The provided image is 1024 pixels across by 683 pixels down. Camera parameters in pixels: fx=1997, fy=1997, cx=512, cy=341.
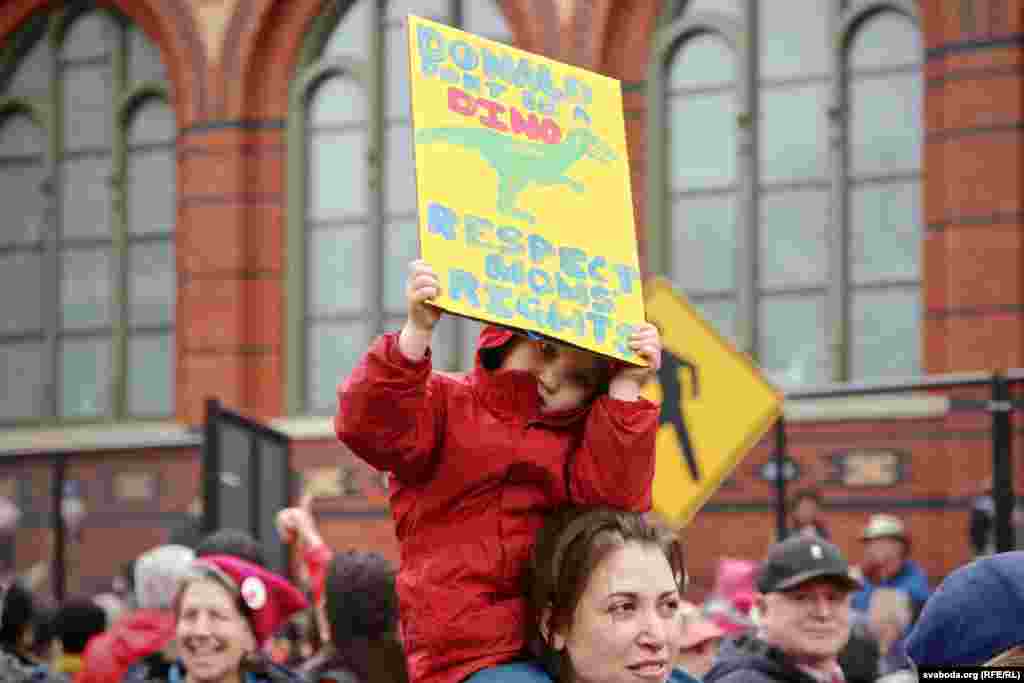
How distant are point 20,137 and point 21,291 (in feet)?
4.76

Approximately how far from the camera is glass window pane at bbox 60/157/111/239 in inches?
720

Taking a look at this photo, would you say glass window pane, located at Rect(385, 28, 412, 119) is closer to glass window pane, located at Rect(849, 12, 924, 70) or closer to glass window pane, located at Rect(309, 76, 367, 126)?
glass window pane, located at Rect(309, 76, 367, 126)

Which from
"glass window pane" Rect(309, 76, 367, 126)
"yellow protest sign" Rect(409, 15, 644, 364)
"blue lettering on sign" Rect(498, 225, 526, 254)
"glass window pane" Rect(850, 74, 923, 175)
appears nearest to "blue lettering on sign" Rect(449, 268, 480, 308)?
"yellow protest sign" Rect(409, 15, 644, 364)

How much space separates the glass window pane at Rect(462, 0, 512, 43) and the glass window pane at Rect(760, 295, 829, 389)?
3192mm

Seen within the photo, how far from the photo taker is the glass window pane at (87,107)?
719 inches

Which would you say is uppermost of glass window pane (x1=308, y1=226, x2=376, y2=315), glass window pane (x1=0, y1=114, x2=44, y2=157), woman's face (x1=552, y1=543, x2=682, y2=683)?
glass window pane (x1=0, y1=114, x2=44, y2=157)

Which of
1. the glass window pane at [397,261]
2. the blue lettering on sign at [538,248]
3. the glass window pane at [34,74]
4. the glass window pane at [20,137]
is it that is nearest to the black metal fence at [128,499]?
the glass window pane at [397,261]

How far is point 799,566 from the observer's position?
5.83 meters

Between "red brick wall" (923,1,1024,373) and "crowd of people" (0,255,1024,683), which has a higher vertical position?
"red brick wall" (923,1,1024,373)

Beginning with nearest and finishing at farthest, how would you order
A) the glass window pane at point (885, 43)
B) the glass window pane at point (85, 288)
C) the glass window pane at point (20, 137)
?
the glass window pane at point (885, 43) < the glass window pane at point (85, 288) < the glass window pane at point (20, 137)

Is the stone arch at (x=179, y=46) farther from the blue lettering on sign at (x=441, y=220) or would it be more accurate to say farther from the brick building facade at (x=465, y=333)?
the blue lettering on sign at (x=441, y=220)

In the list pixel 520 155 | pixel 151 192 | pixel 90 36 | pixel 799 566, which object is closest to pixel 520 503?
pixel 520 155

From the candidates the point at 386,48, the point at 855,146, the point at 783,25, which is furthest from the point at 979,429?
the point at 386,48

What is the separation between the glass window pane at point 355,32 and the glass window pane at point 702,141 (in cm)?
299
